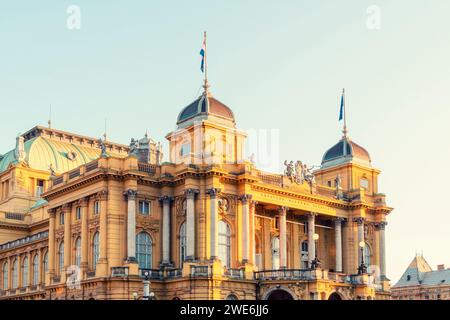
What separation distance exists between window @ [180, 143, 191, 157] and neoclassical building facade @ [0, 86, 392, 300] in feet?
1.12

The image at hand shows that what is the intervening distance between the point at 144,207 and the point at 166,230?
3.01 metres

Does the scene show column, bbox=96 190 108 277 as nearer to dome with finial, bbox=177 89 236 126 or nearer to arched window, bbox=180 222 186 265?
arched window, bbox=180 222 186 265

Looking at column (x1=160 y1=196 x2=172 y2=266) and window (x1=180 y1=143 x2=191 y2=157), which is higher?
window (x1=180 y1=143 x2=191 y2=157)

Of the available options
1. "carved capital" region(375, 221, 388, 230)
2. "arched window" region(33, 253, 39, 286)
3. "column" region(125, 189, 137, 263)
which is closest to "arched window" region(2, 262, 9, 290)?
"arched window" region(33, 253, 39, 286)

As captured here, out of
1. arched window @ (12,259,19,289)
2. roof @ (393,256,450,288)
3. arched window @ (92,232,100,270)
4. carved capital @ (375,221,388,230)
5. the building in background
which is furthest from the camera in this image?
roof @ (393,256,450,288)

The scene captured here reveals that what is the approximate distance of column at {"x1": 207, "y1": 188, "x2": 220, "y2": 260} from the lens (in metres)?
71.7

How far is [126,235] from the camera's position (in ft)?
234

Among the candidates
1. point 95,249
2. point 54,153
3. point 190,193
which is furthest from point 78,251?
point 54,153

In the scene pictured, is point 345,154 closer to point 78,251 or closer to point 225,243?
point 225,243

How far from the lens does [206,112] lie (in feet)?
249

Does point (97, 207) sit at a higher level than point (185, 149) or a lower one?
lower

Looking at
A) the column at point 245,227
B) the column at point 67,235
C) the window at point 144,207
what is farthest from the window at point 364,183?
the column at point 67,235
